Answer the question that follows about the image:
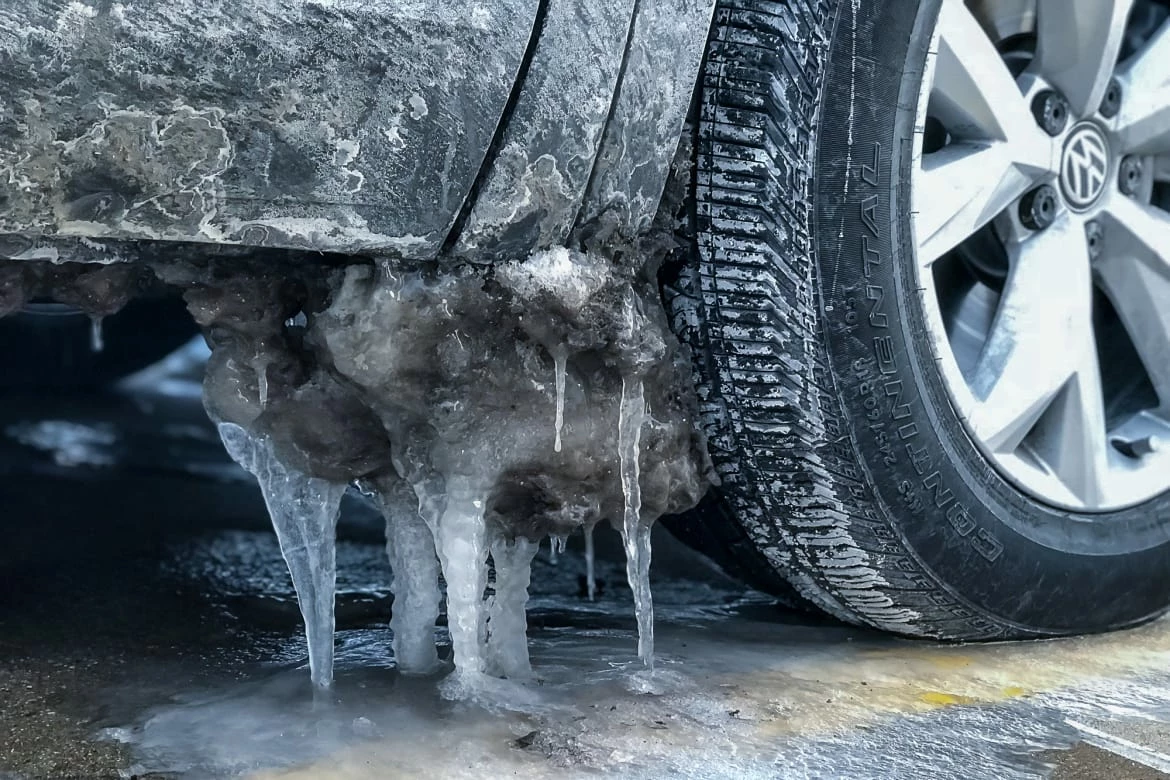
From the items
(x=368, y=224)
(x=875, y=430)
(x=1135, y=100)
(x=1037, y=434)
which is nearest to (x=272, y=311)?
(x=368, y=224)

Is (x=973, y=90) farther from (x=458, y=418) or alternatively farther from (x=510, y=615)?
(x=510, y=615)

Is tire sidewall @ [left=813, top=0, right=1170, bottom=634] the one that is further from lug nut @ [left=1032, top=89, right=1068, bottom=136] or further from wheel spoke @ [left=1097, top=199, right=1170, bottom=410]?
wheel spoke @ [left=1097, top=199, right=1170, bottom=410]

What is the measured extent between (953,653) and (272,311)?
1.14 m

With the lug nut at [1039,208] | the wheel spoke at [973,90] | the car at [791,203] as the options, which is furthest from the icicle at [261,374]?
the lug nut at [1039,208]

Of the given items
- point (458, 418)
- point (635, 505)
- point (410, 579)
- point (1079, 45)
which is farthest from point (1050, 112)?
point (410, 579)

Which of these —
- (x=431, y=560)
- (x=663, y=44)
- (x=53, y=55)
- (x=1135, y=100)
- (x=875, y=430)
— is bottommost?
Result: (x=431, y=560)

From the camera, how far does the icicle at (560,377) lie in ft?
4.49

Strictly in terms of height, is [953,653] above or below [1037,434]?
below

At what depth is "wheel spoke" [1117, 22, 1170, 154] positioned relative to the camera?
77.2 inches

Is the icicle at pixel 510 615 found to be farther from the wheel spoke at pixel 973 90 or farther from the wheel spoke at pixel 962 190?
the wheel spoke at pixel 973 90

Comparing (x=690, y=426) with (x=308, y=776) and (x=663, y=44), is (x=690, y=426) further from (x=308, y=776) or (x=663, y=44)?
(x=308, y=776)

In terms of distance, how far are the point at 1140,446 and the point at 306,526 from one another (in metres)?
1.42

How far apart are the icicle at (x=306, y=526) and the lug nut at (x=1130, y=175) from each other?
1429 mm

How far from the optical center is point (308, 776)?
49.2 inches
